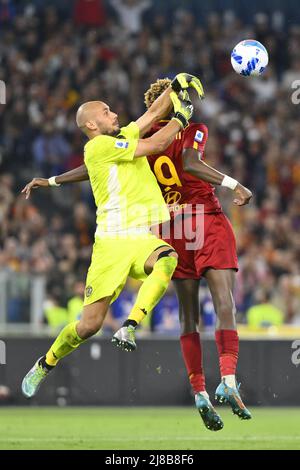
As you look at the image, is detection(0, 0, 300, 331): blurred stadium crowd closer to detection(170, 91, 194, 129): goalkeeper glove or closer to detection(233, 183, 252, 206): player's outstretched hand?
detection(170, 91, 194, 129): goalkeeper glove

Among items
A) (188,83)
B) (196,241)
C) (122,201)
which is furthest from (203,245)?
(188,83)

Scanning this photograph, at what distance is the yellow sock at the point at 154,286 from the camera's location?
29.8 feet

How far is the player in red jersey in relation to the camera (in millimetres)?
9500

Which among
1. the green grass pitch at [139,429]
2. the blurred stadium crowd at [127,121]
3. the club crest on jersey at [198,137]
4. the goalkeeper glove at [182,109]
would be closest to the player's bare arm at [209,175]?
the club crest on jersey at [198,137]

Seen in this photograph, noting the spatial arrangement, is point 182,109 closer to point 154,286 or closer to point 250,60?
point 250,60

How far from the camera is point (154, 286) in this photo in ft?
29.8

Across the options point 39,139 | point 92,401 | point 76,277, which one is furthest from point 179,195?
point 39,139

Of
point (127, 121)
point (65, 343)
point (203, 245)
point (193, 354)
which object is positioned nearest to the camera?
point (65, 343)

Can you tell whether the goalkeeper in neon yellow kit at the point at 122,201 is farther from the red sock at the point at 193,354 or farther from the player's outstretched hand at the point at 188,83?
the red sock at the point at 193,354

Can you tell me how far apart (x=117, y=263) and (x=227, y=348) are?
1.09 meters

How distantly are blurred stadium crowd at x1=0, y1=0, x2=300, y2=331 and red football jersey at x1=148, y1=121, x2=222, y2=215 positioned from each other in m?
6.24

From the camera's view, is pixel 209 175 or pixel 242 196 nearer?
pixel 242 196

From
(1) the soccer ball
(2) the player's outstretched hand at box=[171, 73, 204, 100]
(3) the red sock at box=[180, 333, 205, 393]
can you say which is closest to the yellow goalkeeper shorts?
(3) the red sock at box=[180, 333, 205, 393]
